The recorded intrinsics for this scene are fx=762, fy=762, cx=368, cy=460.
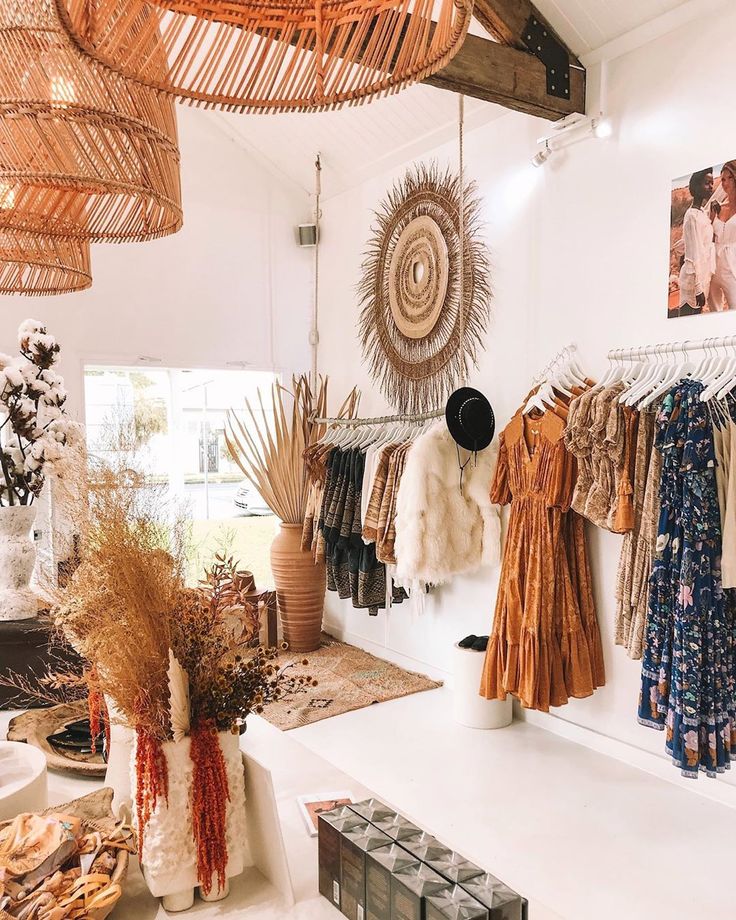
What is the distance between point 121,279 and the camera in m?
4.89

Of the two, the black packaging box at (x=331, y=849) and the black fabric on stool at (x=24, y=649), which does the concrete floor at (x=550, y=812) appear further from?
the black fabric on stool at (x=24, y=649)

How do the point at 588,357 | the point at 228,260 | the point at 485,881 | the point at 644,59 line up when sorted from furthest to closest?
the point at 228,260 < the point at 588,357 < the point at 644,59 < the point at 485,881

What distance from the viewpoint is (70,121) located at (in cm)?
121

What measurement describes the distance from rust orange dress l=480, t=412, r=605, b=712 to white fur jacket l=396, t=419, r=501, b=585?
320mm

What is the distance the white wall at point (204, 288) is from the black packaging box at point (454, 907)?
426 cm

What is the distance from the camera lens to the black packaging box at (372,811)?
51.4 inches

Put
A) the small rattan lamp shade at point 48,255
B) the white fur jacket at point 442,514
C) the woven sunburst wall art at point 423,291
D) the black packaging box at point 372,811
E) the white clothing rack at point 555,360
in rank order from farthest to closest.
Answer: the woven sunburst wall art at point 423,291 < the white fur jacket at point 442,514 < the white clothing rack at point 555,360 < the small rattan lamp shade at point 48,255 < the black packaging box at point 372,811

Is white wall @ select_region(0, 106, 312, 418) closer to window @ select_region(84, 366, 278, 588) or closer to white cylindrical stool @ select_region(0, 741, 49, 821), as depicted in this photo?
window @ select_region(84, 366, 278, 588)

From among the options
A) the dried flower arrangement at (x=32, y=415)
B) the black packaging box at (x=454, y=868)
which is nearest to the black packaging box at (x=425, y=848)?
the black packaging box at (x=454, y=868)

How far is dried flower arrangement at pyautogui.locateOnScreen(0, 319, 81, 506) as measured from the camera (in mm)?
2506

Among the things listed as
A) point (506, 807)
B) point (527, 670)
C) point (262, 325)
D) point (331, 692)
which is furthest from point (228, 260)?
point (506, 807)

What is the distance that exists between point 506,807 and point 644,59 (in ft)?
10.3

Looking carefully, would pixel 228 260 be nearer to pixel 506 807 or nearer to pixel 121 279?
pixel 121 279

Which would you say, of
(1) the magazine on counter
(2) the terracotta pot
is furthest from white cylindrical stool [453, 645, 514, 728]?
(1) the magazine on counter
